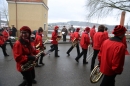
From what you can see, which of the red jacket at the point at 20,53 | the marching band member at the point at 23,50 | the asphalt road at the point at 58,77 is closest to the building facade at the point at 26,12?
the asphalt road at the point at 58,77

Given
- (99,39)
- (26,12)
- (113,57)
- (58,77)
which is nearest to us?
(113,57)

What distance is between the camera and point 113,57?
103 inches

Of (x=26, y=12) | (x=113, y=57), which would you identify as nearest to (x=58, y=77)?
(x=113, y=57)

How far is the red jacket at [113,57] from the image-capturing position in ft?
8.36

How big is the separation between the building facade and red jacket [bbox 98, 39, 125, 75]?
60.3 feet

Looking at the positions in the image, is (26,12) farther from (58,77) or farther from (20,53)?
(20,53)

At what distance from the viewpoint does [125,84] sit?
443 cm

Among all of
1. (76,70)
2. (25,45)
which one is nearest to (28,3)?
(76,70)

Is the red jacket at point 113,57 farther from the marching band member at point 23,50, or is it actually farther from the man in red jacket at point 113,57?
the marching band member at point 23,50

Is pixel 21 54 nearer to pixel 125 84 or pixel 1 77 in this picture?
pixel 1 77

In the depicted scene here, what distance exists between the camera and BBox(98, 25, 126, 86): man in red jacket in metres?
2.55

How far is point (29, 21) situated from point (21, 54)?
18.1 m

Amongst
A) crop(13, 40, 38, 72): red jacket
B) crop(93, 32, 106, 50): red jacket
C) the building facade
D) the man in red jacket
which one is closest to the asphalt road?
crop(93, 32, 106, 50): red jacket

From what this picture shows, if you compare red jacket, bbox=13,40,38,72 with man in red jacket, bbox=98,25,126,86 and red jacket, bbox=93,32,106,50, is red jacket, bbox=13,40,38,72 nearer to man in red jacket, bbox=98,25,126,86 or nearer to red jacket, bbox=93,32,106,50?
man in red jacket, bbox=98,25,126,86
